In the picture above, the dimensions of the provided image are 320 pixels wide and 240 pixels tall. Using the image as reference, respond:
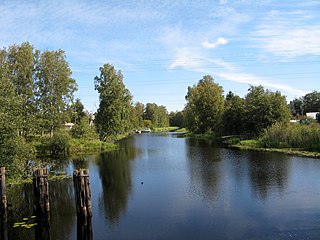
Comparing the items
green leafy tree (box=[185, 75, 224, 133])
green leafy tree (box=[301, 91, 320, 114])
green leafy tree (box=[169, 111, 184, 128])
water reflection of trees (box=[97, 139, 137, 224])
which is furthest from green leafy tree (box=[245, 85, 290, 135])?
green leafy tree (box=[169, 111, 184, 128])

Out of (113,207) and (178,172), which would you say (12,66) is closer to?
(178,172)

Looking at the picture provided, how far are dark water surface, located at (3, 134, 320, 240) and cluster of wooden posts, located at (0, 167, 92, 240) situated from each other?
348 millimetres

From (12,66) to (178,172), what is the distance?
35028 millimetres

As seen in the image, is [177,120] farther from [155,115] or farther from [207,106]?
[207,106]

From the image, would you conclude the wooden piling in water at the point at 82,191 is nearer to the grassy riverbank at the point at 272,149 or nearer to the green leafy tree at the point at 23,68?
the grassy riverbank at the point at 272,149

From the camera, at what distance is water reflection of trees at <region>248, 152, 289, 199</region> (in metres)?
21.2

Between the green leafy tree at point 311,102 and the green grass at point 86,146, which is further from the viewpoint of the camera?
the green leafy tree at point 311,102

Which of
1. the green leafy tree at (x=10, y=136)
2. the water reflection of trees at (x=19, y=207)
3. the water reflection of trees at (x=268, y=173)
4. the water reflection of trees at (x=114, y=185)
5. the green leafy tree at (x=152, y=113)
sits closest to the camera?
the water reflection of trees at (x=19, y=207)

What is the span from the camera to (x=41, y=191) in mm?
15500

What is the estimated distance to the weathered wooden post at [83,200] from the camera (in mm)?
14898

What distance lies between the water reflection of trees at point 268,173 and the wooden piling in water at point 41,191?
12.5 metres

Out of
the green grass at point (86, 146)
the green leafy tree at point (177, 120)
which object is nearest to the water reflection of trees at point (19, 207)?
the green grass at point (86, 146)

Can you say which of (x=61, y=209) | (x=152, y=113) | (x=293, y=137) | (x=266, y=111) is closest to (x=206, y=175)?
(x=61, y=209)

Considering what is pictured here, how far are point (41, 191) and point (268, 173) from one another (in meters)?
18.1
